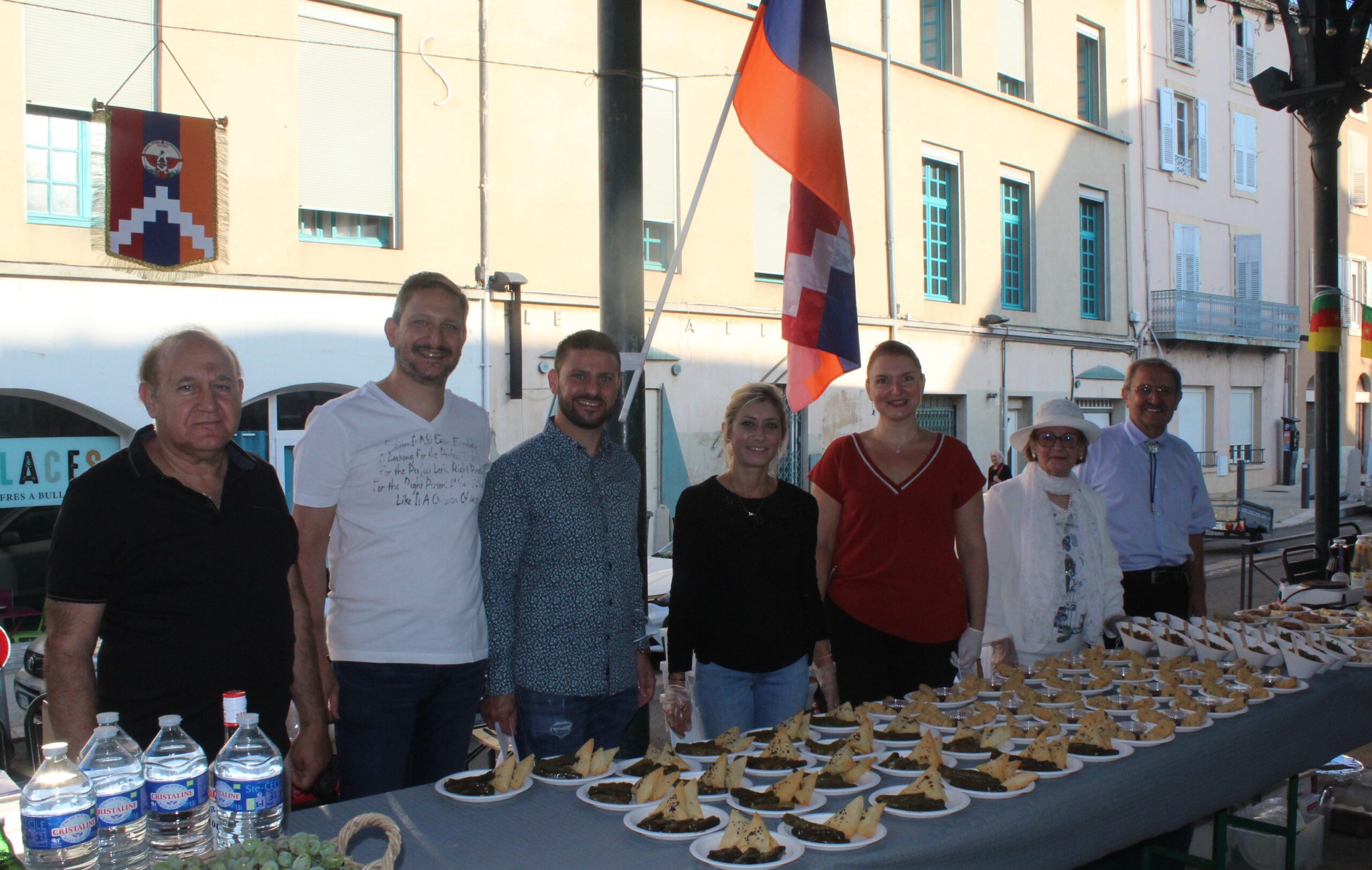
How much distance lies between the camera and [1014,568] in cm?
407

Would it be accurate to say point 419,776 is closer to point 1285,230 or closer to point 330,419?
point 330,419

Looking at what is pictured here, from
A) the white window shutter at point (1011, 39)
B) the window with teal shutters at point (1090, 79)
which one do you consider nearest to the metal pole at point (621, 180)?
the white window shutter at point (1011, 39)

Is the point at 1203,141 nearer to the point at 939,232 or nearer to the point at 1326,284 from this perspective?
the point at 939,232

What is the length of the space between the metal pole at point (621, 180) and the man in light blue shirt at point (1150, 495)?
240 cm

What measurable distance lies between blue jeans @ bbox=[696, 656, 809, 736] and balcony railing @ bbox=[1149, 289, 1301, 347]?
2101 cm

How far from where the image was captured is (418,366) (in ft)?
9.53

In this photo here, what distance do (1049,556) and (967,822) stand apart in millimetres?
1962

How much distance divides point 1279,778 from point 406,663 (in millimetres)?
2782

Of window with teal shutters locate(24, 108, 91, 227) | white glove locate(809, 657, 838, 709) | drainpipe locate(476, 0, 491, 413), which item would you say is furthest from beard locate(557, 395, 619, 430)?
drainpipe locate(476, 0, 491, 413)

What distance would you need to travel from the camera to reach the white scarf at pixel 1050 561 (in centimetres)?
402

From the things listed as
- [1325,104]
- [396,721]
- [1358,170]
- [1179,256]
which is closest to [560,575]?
[396,721]

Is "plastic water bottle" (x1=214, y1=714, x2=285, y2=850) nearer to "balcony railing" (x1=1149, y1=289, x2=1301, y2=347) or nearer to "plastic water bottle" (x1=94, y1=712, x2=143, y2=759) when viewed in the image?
"plastic water bottle" (x1=94, y1=712, x2=143, y2=759)

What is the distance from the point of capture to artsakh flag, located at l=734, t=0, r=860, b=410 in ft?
13.7

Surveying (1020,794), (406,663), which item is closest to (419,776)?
(406,663)
